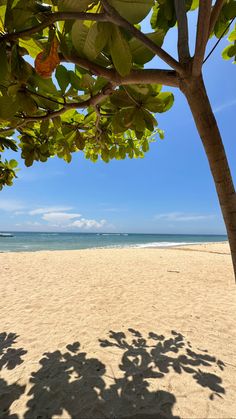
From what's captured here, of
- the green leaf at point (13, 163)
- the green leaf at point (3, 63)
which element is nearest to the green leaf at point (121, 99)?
the green leaf at point (3, 63)

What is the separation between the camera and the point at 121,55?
0.92 meters

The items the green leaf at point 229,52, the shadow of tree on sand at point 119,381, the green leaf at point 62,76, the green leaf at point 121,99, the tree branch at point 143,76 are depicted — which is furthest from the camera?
the shadow of tree on sand at point 119,381

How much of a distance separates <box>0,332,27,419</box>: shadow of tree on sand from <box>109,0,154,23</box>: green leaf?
10.9ft

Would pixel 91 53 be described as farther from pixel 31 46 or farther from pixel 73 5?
pixel 31 46

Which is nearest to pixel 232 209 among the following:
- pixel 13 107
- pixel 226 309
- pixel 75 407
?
pixel 13 107

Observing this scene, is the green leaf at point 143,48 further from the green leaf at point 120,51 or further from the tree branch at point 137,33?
the green leaf at point 120,51

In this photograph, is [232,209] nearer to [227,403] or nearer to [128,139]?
[128,139]

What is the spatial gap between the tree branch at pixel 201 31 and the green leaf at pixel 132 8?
0.96 ft

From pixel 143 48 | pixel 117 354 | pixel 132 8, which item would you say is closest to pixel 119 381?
pixel 117 354

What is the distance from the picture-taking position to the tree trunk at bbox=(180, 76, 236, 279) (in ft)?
3.46

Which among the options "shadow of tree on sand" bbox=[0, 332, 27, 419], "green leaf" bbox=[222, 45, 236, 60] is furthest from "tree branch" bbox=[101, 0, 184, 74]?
"shadow of tree on sand" bbox=[0, 332, 27, 419]

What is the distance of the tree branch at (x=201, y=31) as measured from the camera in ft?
3.22

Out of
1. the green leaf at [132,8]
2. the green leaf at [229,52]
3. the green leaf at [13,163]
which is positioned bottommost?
the green leaf at [132,8]

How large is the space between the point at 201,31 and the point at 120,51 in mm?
419
